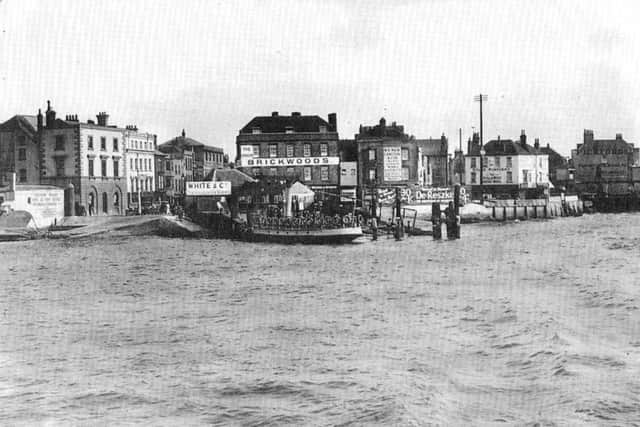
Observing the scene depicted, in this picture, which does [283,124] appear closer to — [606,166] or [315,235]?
[315,235]

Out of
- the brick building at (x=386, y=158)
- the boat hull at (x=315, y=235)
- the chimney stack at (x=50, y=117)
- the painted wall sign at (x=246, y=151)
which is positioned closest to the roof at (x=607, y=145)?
the brick building at (x=386, y=158)

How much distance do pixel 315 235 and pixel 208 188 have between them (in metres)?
12.8

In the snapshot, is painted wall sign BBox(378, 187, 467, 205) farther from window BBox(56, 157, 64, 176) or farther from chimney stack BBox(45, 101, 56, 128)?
chimney stack BBox(45, 101, 56, 128)

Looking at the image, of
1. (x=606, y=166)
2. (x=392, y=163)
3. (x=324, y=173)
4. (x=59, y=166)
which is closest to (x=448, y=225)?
(x=324, y=173)

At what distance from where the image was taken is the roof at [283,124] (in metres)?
75.9

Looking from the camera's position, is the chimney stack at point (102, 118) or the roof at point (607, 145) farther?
the roof at point (607, 145)

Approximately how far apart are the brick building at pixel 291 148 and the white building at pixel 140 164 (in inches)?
532

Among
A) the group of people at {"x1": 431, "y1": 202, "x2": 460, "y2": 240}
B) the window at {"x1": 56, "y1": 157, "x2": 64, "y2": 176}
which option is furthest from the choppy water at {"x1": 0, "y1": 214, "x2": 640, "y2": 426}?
the window at {"x1": 56, "y1": 157, "x2": 64, "y2": 176}

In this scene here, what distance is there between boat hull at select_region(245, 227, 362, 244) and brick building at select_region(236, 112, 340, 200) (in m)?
25.2

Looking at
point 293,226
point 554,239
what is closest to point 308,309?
point 293,226

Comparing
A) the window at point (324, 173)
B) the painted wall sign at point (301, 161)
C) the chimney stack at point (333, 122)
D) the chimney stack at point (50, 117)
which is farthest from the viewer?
the chimney stack at point (333, 122)

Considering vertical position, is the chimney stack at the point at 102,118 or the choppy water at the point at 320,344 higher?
the chimney stack at the point at 102,118

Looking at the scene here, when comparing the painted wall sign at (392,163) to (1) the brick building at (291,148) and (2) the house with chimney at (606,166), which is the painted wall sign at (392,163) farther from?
(2) the house with chimney at (606,166)

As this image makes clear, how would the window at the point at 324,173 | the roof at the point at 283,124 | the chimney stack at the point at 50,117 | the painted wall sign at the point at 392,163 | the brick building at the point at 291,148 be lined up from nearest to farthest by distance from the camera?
the chimney stack at the point at 50,117
the brick building at the point at 291,148
the window at the point at 324,173
the roof at the point at 283,124
the painted wall sign at the point at 392,163
